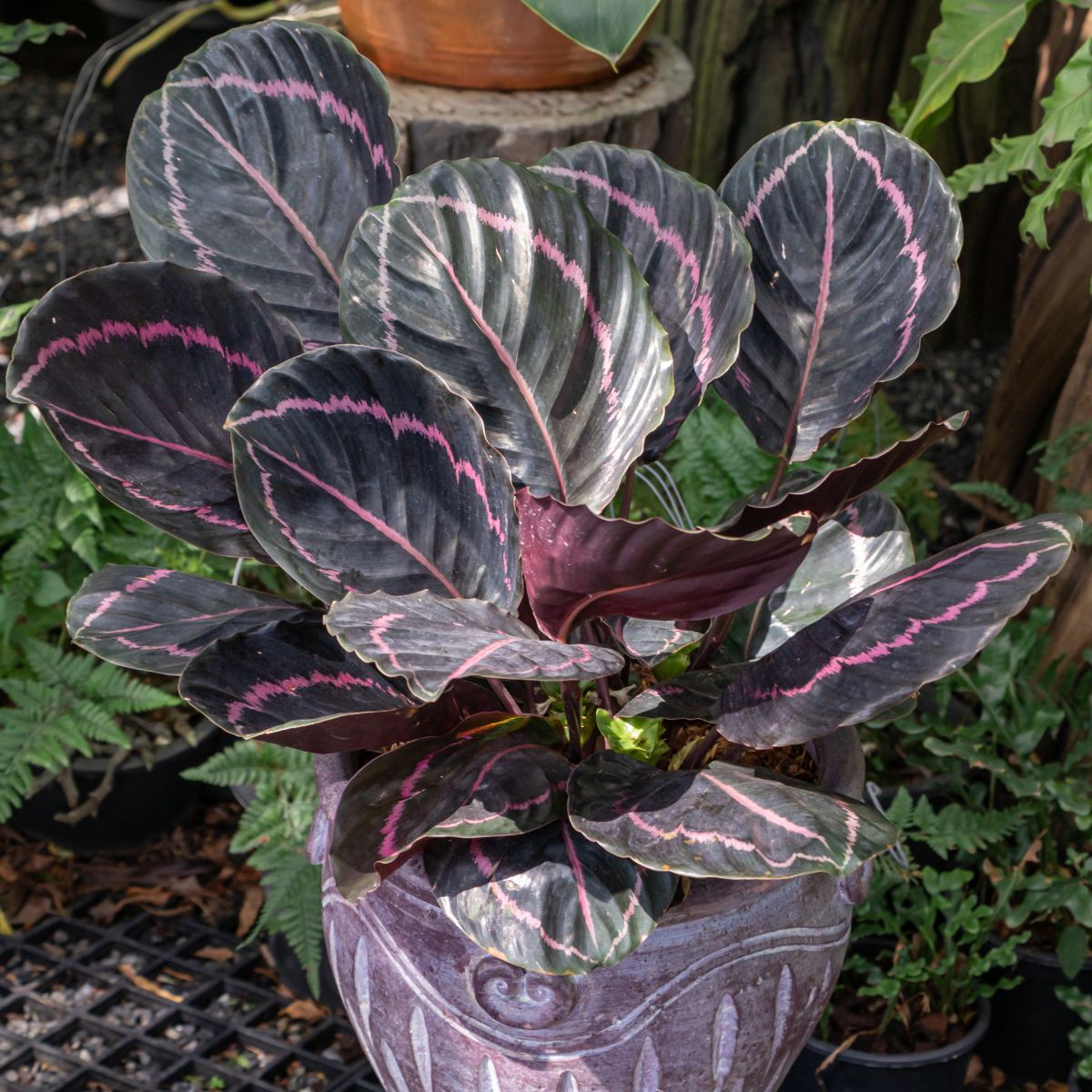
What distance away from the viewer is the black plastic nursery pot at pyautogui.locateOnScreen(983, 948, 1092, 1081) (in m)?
1.45

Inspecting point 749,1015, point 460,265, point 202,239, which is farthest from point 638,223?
point 749,1015

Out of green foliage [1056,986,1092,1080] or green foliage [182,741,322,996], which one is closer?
green foliage [1056,986,1092,1080]

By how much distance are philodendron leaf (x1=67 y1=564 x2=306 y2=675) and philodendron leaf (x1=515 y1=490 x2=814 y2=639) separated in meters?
0.25

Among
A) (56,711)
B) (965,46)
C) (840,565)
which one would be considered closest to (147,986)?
(56,711)

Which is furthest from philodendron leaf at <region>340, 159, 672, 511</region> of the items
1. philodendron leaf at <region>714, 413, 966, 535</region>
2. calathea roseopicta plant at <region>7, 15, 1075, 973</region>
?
philodendron leaf at <region>714, 413, 966, 535</region>

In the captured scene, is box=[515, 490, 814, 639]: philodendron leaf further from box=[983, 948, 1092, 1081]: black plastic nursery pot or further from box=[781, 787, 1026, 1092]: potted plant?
box=[983, 948, 1092, 1081]: black plastic nursery pot

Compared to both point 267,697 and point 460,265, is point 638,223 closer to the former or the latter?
point 460,265

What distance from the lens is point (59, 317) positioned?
840 millimetres

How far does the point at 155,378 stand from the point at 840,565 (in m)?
0.56

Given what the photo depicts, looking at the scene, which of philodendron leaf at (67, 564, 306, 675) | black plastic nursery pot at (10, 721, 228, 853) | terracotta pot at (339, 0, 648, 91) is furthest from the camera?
black plastic nursery pot at (10, 721, 228, 853)

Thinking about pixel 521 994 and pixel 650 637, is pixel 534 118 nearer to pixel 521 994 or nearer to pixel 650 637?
pixel 650 637

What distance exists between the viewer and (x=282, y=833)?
4.84 feet

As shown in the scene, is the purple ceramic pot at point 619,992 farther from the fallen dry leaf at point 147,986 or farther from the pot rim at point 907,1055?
the fallen dry leaf at point 147,986

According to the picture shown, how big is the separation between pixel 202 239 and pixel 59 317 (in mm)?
183
